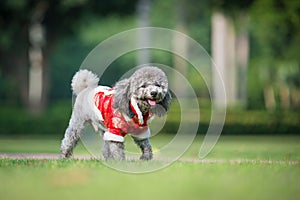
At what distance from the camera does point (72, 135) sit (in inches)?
532

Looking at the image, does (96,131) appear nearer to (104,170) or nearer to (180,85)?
(104,170)

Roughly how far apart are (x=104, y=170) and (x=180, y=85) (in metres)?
31.3

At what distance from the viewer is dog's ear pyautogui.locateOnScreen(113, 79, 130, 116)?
40.6 feet

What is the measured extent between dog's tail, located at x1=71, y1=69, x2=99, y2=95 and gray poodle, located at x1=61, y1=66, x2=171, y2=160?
33 centimetres

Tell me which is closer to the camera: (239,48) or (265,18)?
(265,18)

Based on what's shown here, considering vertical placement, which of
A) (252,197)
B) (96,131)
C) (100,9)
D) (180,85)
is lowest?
(252,197)

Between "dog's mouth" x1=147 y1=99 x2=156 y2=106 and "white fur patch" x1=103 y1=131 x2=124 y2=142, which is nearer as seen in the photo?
"dog's mouth" x1=147 y1=99 x2=156 y2=106

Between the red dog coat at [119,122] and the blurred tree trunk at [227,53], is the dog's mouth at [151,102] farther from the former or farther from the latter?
the blurred tree trunk at [227,53]

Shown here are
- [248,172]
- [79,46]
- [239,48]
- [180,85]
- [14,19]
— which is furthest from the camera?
[79,46]

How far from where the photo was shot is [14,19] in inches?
1383

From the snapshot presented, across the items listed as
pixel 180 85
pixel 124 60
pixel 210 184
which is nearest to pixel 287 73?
pixel 180 85

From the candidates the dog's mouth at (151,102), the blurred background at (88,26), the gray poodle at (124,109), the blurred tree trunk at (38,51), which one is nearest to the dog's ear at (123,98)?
the gray poodle at (124,109)

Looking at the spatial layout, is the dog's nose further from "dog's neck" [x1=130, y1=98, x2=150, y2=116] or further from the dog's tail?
the dog's tail

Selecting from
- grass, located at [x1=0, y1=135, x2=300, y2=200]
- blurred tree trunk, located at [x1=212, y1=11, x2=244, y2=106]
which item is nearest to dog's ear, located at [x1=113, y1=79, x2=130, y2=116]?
grass, located at [x1=0, y1=135, x2=300, y2=200]
